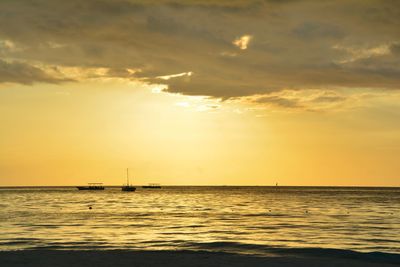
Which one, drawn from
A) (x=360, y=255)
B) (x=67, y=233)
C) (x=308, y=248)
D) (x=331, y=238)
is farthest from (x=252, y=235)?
(x=67, y=233)

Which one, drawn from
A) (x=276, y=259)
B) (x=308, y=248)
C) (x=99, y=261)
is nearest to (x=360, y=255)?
(x=308, y=248)

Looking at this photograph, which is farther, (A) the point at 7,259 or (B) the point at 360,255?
(B) the point at 360,255

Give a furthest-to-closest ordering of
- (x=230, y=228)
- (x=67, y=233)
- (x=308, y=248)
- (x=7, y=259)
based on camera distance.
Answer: (x=230, y=228), (x=67, y=233), (x=308, y=248), (x=7, y=259)

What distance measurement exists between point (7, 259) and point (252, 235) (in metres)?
26.6

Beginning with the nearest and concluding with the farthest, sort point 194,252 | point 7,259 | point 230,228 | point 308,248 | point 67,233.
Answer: point 7,259 < point 194,252 < point 308,248 < point 67,233 < point 230,228

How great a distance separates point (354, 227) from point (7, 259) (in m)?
42.8

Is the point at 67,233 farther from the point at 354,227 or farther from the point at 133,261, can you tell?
the point at 354,227

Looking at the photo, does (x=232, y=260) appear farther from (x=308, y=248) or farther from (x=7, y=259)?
(x=7, y=259)

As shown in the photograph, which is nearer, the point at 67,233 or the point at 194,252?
the point at 194,252

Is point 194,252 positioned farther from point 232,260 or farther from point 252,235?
point 252,235

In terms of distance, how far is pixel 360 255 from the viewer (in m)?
36.4

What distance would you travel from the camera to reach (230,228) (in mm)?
58500

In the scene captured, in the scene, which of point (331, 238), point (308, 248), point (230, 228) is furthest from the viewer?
point (230, 228)

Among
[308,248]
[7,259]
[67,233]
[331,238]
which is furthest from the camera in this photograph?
[67,233]
